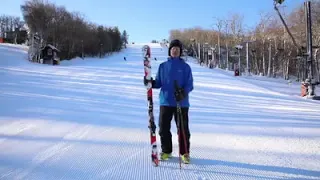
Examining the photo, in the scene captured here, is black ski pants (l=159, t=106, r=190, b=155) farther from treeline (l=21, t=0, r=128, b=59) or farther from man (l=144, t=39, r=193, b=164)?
treeline (l=21, t=0, r=128, b=59)

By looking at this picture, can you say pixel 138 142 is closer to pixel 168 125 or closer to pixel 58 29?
pixel 168 125

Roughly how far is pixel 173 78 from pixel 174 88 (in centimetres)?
15

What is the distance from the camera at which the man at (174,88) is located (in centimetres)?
517

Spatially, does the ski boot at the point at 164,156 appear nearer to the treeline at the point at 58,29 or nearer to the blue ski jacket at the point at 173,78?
the blue ski jacket at the point at 173,78

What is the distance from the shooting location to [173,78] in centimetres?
519

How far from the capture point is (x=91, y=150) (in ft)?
19.4

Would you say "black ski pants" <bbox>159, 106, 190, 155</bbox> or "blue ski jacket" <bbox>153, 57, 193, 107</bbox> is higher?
"blue ski jacket" <bbox>153, 57, 193, 107</bbox>

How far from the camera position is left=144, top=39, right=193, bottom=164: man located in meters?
5.17

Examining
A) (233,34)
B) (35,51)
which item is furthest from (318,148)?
(233,34)

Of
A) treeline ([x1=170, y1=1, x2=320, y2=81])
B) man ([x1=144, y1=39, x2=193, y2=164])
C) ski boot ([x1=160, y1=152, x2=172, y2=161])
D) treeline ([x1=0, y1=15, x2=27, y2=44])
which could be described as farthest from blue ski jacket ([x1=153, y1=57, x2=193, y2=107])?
treeline ([x1=0, y1=15, x2=27, y2=44])

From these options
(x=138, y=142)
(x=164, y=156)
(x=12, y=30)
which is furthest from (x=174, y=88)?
(x=12, y=30)

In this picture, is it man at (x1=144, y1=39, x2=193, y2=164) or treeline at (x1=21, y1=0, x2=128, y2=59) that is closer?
man at (x1=144, y1=39, x2=193, y2=164)

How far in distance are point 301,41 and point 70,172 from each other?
46008mm

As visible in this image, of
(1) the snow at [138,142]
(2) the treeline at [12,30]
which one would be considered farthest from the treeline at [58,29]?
(1) the snow at [138,142]
